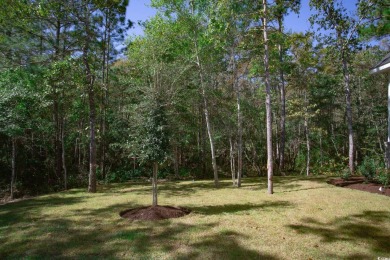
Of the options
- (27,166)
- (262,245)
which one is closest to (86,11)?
(27,166)

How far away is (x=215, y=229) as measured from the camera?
17.1 ft

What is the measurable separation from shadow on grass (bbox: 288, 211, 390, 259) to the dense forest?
10.7 ft

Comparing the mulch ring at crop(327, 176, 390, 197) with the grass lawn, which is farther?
the mulch ring at crop(327, 176, 390, 197)

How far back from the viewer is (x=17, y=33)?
393 inches

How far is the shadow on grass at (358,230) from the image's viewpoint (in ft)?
14.6

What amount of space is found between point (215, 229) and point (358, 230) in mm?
2598

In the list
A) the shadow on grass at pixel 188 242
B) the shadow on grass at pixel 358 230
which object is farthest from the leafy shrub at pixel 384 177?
the shadow on grass at pixel 188 242

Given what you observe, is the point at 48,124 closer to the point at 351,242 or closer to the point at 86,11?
the point at 86,11

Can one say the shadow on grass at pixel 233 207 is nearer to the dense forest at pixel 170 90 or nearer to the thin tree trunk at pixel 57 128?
the dense forest at pixel 170 90

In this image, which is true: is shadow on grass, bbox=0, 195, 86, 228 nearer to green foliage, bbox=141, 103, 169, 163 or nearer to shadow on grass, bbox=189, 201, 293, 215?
green foliage, bbox=141, 103, 169, 163

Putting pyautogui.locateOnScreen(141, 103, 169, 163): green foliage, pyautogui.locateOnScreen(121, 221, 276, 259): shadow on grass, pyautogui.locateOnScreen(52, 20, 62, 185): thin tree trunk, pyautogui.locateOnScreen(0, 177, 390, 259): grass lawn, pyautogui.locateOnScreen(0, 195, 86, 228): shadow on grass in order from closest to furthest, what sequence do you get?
pyautogui.locateOnScreen(121, 221, 276, 259): shadow on grass → pyautogui.locateOnScreen(0, 177, 390, 259): grass lawn → pyautogui.locateOnScreen(141, 103, 169, 163): green foliage → pyautogui.locateOnScreen(0, 195, 86, 228): shadow on grass → pyautogui.locateOnScreen(52, 20, 62, 185): thin tree trunk

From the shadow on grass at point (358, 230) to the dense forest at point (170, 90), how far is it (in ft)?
10.7

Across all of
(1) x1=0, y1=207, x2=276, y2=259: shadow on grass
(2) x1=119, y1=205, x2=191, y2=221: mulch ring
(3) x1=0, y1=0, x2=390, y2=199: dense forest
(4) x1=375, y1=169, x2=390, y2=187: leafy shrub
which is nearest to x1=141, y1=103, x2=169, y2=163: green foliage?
(3) x1=0, y1=0, x2=390, y2=199: dense forest

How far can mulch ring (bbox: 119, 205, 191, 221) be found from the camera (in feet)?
19.8
